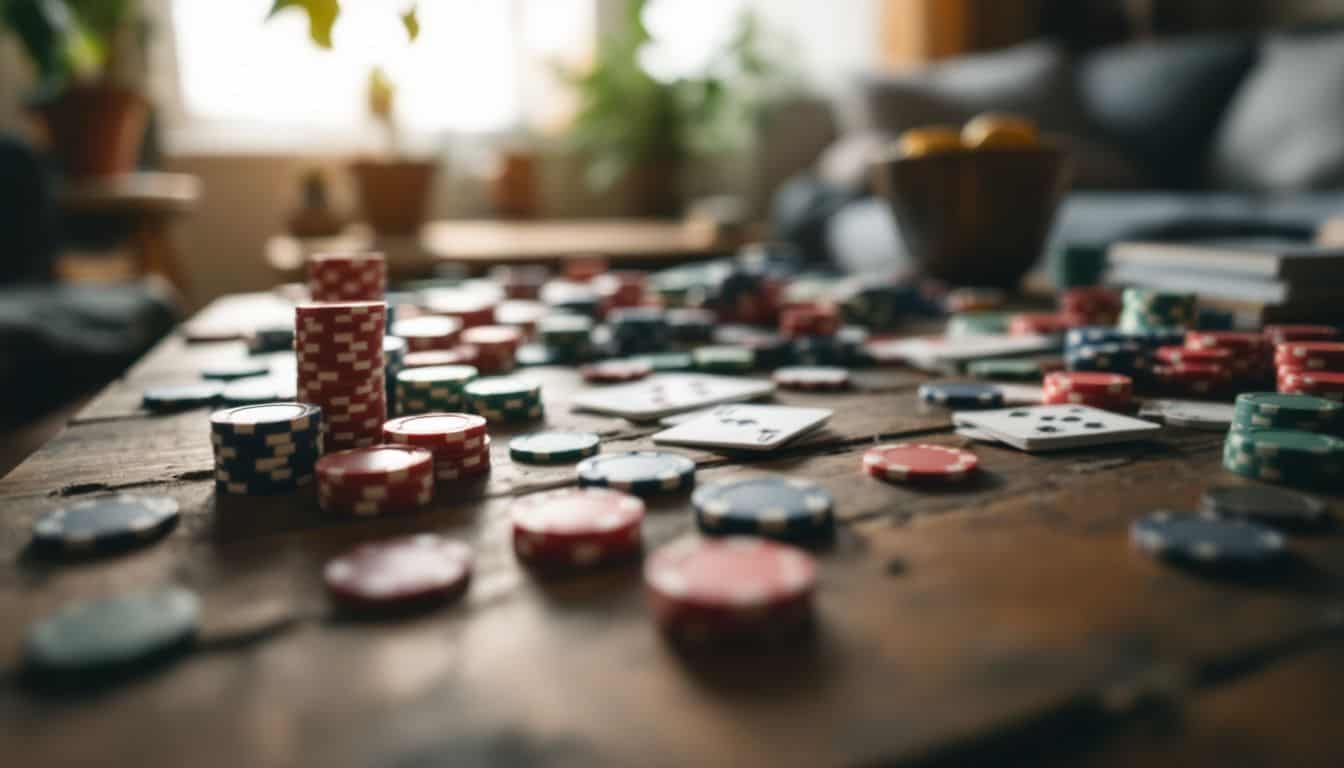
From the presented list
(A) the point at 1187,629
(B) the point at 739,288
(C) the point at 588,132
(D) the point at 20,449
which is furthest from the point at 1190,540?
(C) the point at 588,132

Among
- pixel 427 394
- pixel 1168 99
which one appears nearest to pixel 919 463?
pixel 427 394

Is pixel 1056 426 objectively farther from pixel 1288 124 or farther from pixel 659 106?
pixel 659 106

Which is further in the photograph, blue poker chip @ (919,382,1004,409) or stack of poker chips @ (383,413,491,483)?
blue poker chip @ (919,382,1004,409)

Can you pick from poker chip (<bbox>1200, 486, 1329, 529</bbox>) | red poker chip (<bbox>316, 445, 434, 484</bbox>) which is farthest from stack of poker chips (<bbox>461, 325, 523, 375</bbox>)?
poker chip (<bbox>1200, 486, 1329, 529</bbox>)

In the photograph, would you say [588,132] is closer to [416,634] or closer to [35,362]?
[35,362]

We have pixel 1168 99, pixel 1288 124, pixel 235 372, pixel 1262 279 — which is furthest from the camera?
pixel 1168 99

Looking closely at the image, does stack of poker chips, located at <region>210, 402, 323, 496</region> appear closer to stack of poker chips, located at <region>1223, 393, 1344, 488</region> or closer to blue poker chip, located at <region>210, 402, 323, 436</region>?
blue poker chip, located at <region>210, 402, 323, 436</region>

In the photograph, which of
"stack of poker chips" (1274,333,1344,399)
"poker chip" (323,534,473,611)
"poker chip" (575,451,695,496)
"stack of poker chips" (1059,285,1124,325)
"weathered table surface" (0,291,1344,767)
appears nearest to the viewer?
"weathered table surface" (0,291,1344,767)
